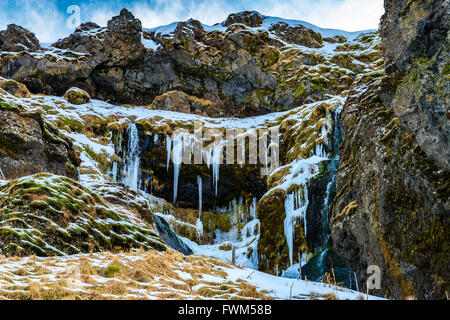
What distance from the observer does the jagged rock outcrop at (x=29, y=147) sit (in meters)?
15.7

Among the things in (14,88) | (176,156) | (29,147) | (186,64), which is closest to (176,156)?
(176,156)

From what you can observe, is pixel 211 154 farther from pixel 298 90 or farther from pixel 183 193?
pixel 298 90

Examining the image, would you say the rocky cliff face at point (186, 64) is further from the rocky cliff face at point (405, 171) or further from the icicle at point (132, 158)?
the rocky cliff face at point (405, 171)

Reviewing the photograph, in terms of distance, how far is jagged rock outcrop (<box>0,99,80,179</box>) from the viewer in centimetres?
1565

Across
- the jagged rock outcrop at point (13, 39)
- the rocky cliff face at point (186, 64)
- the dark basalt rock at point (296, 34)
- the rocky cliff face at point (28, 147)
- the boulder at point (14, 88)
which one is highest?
the dark basalt rock at point (296, 34)

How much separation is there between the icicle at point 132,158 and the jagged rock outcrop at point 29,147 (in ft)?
32.9

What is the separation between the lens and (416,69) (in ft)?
37.8

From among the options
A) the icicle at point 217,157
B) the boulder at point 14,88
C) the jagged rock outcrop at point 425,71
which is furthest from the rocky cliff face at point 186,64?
the jagged rock outcrop at point 425,71

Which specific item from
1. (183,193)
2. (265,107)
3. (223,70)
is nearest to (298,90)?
(265,107)

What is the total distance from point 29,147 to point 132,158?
13.2 meters

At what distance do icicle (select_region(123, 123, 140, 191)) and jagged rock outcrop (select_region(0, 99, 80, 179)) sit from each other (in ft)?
32.9

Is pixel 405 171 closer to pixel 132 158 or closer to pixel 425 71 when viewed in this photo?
pixel 425 71
